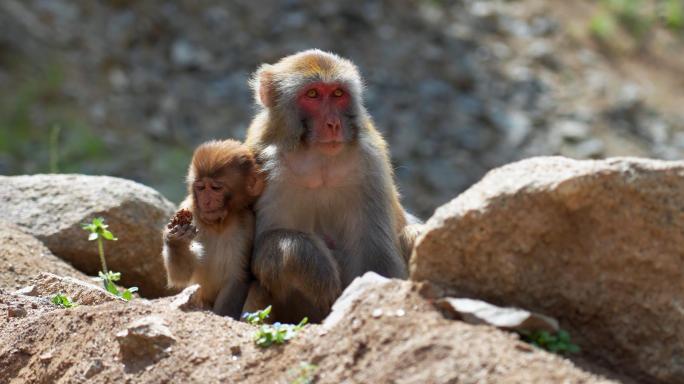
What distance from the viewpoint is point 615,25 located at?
17.2 m

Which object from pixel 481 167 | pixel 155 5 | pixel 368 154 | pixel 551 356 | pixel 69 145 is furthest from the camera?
pixel 155 5

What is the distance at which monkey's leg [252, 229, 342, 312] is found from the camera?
19.4 ft

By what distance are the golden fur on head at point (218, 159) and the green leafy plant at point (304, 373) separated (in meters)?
2.15

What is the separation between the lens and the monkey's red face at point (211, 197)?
610cm

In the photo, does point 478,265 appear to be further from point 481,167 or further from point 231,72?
point 231,72

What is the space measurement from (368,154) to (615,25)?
11866 mm

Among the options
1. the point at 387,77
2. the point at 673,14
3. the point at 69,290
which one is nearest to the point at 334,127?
the point at 69,290

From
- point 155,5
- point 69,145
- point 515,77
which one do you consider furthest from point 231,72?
point 515,77

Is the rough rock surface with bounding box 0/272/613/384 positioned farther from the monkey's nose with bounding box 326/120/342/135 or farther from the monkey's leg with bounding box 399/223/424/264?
the monkey's leg with bounding box 399/223/424/264

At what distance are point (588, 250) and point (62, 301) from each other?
2622mm

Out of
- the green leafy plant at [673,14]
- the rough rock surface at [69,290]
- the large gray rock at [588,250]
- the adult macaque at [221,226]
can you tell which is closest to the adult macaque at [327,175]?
the adult macaque at [221,226]

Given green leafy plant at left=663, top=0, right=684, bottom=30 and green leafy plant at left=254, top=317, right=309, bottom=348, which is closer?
green leafy plant at left=254, top=317, right=309, bottom=348

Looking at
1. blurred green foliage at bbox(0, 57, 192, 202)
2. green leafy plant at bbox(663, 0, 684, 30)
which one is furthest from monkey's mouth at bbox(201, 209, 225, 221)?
green leafy plant at bbox(663, 0, 684, 30)

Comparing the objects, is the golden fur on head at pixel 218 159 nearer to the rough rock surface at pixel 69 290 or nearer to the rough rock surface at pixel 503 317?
the rough rock surface at pixel 69 290
